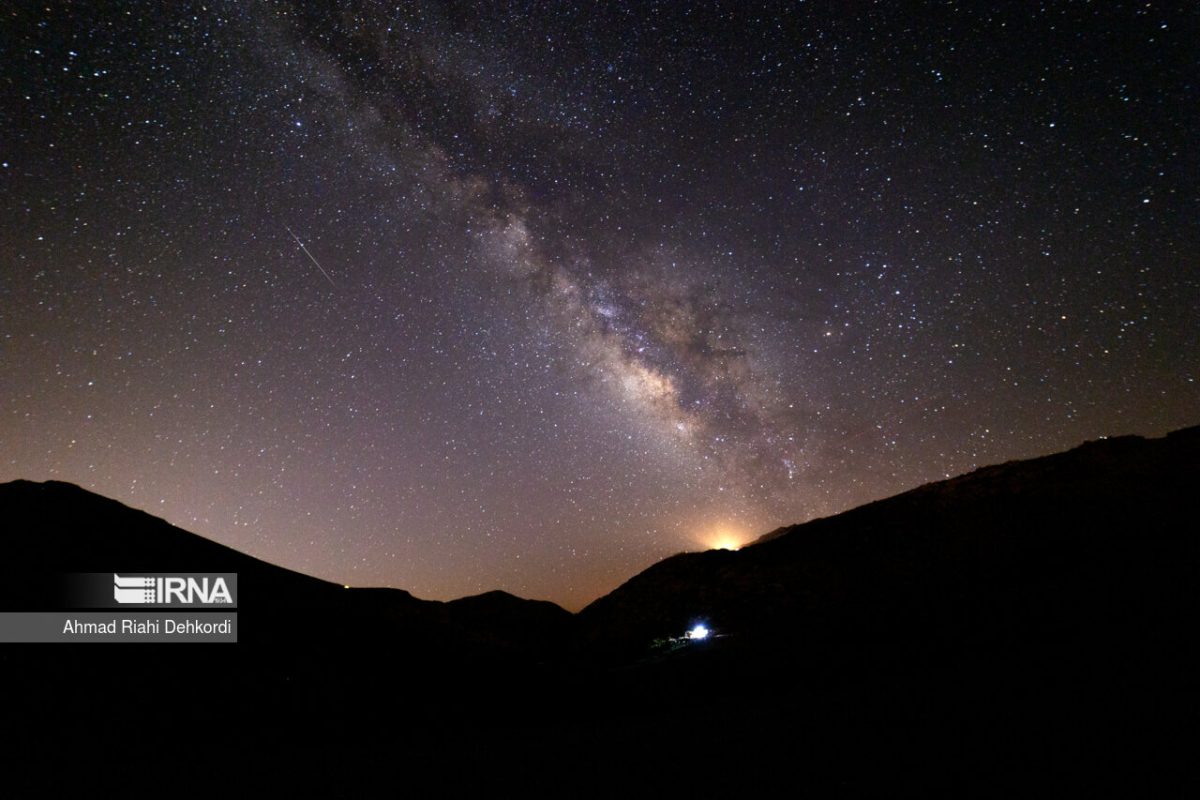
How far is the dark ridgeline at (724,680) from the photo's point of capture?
6.41m

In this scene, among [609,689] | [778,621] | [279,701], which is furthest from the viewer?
[778,621]

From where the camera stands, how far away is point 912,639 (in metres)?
23.6

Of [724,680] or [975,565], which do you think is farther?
[975,565]

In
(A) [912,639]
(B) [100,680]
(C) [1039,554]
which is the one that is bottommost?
(A) [912,639]

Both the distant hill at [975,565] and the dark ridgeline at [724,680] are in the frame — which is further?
the distant hill at [975,565]

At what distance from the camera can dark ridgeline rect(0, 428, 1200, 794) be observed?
641 centimetres

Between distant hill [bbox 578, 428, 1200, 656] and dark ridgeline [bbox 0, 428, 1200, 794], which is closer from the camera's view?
dark ridgeline [bbox 0, 428, 1200, 794]

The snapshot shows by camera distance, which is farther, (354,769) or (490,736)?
(490,736)

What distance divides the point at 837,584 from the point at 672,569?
51.7 ft

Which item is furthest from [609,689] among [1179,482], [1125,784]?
[1179,482]

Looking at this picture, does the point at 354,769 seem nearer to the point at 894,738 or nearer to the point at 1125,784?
the point at 894,738

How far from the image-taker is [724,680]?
19344 millimetres

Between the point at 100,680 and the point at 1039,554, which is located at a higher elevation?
the point at 100,680

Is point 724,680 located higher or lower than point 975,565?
lower
